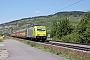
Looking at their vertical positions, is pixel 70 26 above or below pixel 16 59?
above

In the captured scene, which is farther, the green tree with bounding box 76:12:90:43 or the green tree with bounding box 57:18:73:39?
the green tree with bounding box 57:18:73:39

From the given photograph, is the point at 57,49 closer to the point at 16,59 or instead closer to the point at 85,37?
the point at 16,59

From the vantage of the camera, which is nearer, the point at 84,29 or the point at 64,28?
the point at 84,29

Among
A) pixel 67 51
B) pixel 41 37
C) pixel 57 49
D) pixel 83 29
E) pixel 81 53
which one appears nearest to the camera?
pixel 81 53

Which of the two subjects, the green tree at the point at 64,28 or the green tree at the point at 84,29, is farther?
the green tree at the point at 64,28

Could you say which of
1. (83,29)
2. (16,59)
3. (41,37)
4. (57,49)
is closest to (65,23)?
(83,29)

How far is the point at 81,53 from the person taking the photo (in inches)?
619

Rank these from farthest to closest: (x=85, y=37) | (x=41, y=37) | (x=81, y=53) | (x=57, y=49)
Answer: (x=85, y=37), (x=41, y=37), (x=57, y=49), (x=81, y=53)

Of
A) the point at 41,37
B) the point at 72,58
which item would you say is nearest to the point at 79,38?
the point at 41,37

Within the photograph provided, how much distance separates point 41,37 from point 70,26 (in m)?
32.7

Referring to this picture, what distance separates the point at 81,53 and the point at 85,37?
35130mm

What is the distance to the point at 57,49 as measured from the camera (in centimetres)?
2241

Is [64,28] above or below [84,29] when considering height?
above

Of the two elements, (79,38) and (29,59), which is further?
(79,38)
